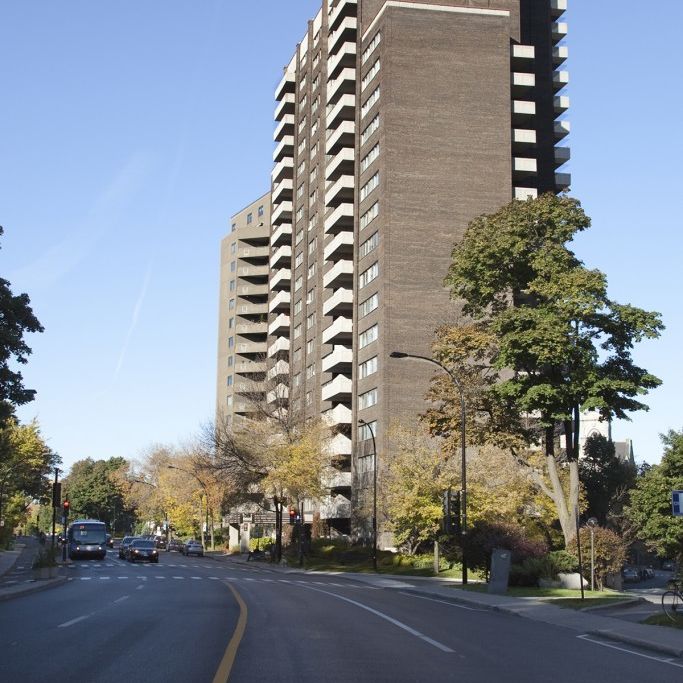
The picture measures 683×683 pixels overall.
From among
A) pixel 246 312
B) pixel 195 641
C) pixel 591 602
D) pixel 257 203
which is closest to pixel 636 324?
pixel 591 602

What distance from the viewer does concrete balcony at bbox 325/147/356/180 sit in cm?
8100

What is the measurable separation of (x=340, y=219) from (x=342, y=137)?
7742 mm

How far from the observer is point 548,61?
86.4 m

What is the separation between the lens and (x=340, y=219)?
267 feet

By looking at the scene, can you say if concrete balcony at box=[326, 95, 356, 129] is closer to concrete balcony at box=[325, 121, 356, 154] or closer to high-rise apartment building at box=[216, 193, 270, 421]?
concrete balcony at box=[325, 121, 356, 154]

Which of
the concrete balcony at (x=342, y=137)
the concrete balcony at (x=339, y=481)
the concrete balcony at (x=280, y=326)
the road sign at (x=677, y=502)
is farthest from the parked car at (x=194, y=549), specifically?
the road sign at (x=677, y=502)

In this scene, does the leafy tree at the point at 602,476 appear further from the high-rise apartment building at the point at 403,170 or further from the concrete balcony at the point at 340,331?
the concrete balcony at the point at 340,331

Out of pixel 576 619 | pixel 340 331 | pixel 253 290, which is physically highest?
pixel 253 290

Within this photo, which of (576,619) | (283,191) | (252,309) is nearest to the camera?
(576,619)

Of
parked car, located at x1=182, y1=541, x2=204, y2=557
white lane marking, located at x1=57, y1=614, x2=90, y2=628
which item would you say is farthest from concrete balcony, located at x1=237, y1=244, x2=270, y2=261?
white lane marking, located at x1=57, y1=614, x2=90, y2=628

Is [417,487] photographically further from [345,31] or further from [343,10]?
[343,10]

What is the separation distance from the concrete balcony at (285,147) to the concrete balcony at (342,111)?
19475mm

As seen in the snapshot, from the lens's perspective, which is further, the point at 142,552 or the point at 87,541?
the point at 87,541

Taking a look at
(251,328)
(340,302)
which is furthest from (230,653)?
(251,328)
